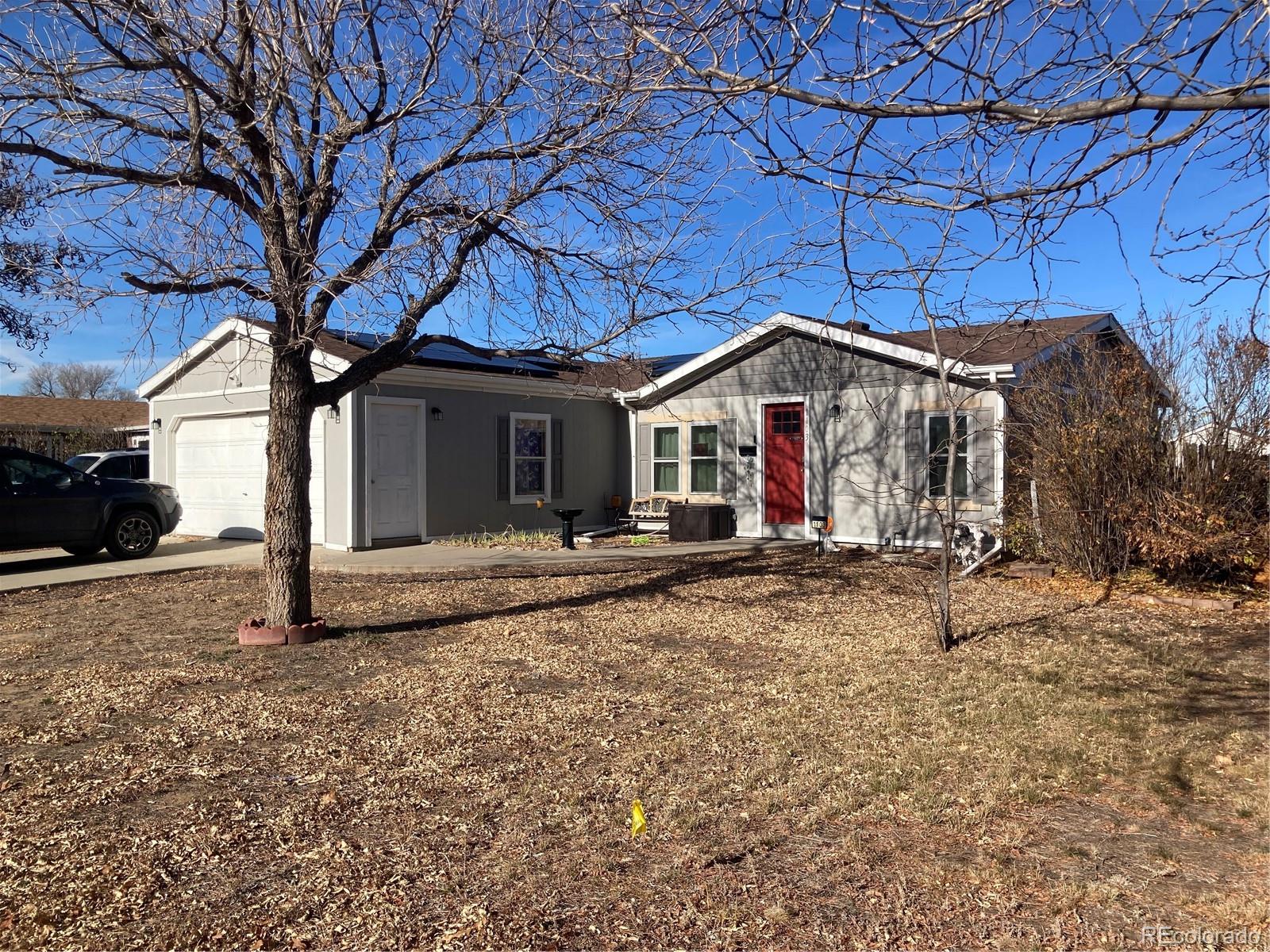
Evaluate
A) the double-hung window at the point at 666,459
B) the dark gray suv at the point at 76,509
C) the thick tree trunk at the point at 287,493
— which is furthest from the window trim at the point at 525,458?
the thick tree trunk at the point at 287,493

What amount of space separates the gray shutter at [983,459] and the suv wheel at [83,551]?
11738 millimetres

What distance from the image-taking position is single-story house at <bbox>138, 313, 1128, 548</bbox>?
1283cm

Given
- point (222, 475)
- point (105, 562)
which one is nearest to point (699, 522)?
point (222, 475)

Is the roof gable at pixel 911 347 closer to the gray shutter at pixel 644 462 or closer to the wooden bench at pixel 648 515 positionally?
the gray shutter at pixel 644 462

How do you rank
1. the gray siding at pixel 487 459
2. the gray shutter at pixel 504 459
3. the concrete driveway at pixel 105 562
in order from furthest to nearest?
the gray shutter at pixel 504 459, the gray siding at pixel 487 459, the concrete driveway at pixel 105 562

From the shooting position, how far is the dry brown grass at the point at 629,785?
119 inches

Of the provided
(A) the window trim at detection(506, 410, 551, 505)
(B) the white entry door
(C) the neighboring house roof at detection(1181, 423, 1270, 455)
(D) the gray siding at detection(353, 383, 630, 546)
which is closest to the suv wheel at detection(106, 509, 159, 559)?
(D) the gray siding at detection(353, 383, 630, 546)

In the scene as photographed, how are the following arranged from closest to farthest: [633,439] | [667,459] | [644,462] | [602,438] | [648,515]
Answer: [648,515] < [667,459] < [644,462] < [633,439] < [602,438]

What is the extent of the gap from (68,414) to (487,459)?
21228mm

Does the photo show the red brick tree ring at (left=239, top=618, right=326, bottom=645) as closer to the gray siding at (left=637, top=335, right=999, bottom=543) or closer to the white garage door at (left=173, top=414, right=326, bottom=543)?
the gray siding at (left=637, top=335, right=999, bottom=543)

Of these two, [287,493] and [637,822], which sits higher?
[287,493]

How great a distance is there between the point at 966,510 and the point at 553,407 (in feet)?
23.7

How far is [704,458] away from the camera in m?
15.4

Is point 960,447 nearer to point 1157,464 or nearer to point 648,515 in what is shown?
point 1157,464
